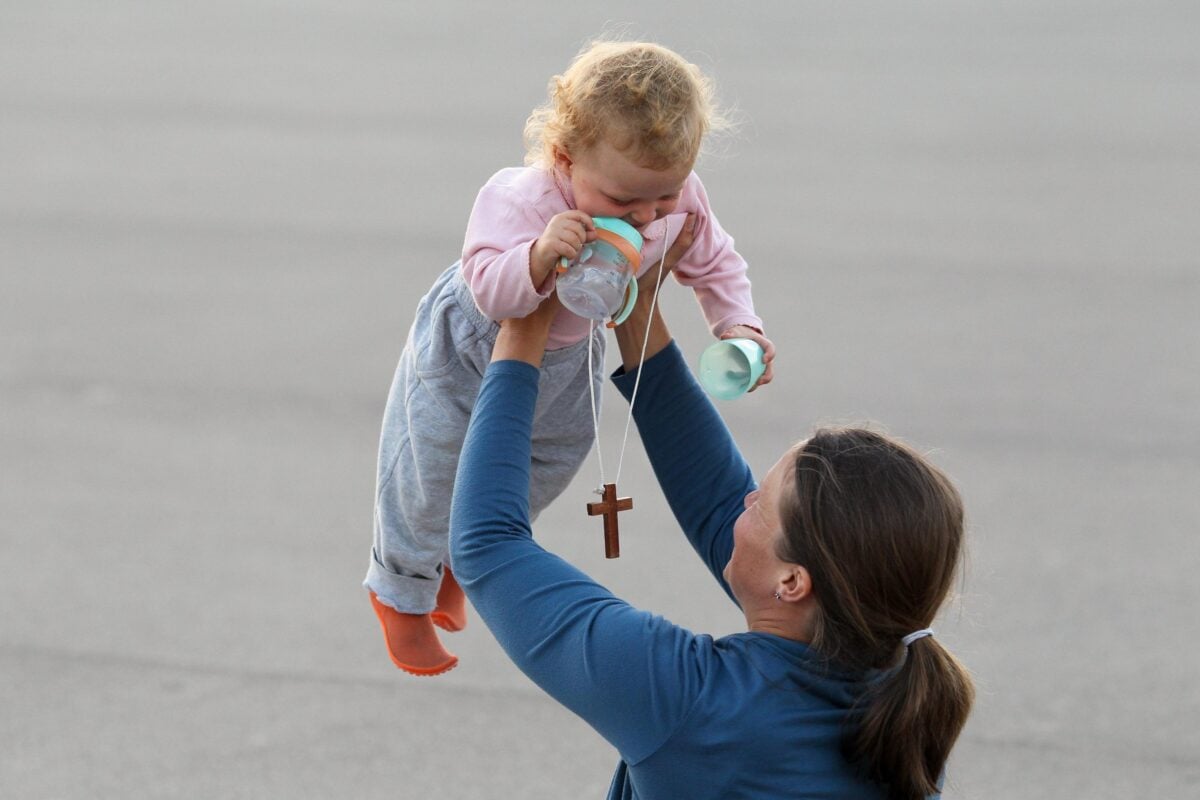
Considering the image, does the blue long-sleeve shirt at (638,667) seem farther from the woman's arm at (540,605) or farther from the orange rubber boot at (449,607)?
the orange rubber boot at (449,607)

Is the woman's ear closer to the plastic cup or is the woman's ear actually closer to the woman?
the woman

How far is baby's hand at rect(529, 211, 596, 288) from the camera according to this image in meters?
2.05

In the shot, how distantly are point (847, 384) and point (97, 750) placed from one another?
3441mm

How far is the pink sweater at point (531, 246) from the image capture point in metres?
2.12

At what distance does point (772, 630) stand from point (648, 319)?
544mm

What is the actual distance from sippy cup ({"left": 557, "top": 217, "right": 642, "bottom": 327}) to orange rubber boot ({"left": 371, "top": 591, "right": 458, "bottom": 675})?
71 cm

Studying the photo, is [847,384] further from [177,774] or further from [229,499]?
[177,774]

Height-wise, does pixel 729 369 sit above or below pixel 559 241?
below

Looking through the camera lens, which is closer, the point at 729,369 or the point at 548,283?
the point at 548,283

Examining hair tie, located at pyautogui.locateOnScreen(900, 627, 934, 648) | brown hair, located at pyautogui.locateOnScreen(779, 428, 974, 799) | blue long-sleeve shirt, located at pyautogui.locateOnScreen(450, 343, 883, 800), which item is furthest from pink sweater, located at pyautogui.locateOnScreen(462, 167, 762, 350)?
hair tie, located at pyautogui.locateOnScreen(900, 627, 934, 648)

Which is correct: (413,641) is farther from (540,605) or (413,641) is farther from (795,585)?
(795,585)

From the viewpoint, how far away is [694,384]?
2.50m

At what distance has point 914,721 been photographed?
2.01 m

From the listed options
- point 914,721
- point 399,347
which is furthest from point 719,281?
point 399,347
